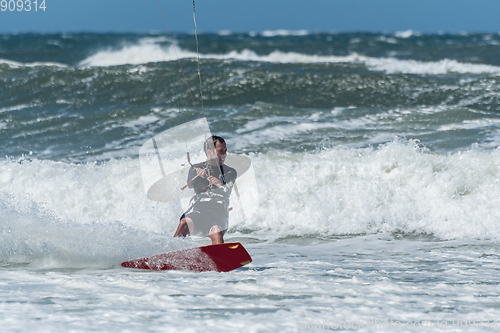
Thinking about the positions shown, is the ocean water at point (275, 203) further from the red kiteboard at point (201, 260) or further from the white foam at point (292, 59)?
the white foam at point (292, 59)

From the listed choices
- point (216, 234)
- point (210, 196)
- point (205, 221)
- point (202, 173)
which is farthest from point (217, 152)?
point (216, 234)

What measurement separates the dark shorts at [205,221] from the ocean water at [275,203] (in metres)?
0.13

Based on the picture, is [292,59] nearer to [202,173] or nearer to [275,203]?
[275,203]

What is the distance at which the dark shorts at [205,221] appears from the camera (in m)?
4.83

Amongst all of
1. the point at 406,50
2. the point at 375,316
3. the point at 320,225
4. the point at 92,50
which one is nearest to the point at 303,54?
the point at 406,50

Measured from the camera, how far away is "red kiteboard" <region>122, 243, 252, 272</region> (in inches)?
182

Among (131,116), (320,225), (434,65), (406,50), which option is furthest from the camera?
(406,50)

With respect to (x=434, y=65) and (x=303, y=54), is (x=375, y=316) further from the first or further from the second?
(x=303, y=54)

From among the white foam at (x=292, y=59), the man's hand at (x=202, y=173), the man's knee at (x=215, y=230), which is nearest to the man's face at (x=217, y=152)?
the man's hand at (x=202, y=173)

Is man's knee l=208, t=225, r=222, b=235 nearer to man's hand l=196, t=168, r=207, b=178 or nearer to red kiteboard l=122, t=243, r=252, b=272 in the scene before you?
red kiteboard l=122, t=243, r=252, b=272

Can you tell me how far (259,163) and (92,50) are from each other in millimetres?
20160

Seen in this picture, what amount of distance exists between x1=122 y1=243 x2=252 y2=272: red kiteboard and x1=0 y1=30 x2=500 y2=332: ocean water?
4.0 inches

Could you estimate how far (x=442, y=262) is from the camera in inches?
→ 201

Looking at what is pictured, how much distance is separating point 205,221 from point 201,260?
374mm
